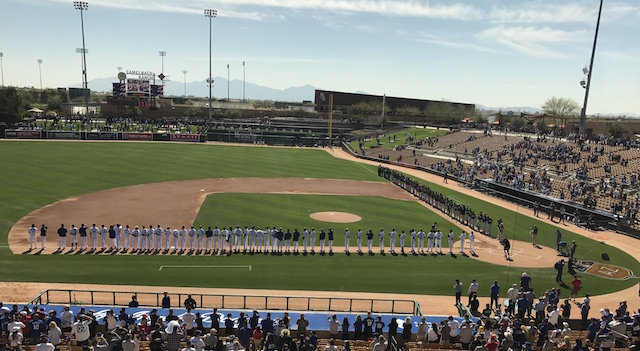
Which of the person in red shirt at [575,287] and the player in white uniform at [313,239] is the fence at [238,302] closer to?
the player in white uniform at [313,239]

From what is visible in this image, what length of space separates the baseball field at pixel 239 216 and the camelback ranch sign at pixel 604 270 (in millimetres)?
301

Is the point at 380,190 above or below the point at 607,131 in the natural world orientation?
below

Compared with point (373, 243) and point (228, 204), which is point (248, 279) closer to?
point (373, 243)

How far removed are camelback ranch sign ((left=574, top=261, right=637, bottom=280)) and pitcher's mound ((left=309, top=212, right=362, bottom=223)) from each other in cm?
1316

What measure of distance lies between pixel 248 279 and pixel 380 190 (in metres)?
23.0

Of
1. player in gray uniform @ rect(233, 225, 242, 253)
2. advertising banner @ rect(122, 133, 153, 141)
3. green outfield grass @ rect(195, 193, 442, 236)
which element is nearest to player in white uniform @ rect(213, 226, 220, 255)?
player in gray uniform @ rect(233, 225, 242, 253)

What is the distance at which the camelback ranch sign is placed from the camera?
22.0 meters

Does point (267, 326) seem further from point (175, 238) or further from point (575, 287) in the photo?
point (575, 287)

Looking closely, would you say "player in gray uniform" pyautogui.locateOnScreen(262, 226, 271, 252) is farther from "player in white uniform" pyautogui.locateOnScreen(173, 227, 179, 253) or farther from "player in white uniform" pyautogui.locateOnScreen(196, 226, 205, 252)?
"player in white uniform" pyautogui.locateOnScreen(173, 227, 179, 253)

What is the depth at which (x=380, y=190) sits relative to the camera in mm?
40094

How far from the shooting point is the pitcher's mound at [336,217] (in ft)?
94.4

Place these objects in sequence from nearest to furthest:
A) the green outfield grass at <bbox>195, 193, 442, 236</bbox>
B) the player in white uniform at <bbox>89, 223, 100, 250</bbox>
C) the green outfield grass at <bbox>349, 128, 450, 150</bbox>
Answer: the player in white uniform at <bbox>89, 223, 100, 250</bbox> < the green outfield grass at <bbox>195, 193, 442, 236</bbox> < the green outfield grass at <bbox>349, 128, 450, 150</bbox>

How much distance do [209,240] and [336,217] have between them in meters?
9.35

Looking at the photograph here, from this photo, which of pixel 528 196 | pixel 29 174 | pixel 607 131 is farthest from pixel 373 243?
pixel 607 131
